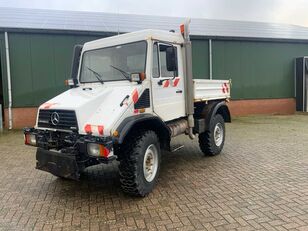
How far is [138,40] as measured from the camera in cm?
515

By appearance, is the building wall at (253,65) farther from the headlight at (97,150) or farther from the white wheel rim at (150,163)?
the headlight at (97,150)

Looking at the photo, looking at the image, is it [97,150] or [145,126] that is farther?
[145,126]

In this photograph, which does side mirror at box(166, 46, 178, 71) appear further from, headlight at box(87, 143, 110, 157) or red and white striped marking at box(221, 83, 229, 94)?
red and white striped marking at box(221, 83, 229, 94)

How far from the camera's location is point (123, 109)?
4363 mm

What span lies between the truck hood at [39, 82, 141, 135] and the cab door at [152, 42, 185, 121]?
533 millimetres

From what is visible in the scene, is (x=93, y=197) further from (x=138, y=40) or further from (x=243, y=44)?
(x=243, y=44)

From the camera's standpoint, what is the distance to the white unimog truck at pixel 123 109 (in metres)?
4.23

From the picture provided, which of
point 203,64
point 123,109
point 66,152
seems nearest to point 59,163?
point 66,152

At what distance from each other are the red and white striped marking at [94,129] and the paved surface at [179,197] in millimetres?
1095

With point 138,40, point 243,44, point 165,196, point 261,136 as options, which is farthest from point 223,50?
point 165,196

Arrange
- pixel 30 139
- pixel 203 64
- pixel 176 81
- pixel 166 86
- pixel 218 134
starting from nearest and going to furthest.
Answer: pixel 30 139
pixel 166 86
pixel 176 81
pixel 218 134
pixel 203 64

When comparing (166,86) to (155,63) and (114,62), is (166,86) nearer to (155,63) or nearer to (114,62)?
(155,63)

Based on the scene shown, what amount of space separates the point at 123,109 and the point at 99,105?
0.45 meters

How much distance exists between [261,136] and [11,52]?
942cm
